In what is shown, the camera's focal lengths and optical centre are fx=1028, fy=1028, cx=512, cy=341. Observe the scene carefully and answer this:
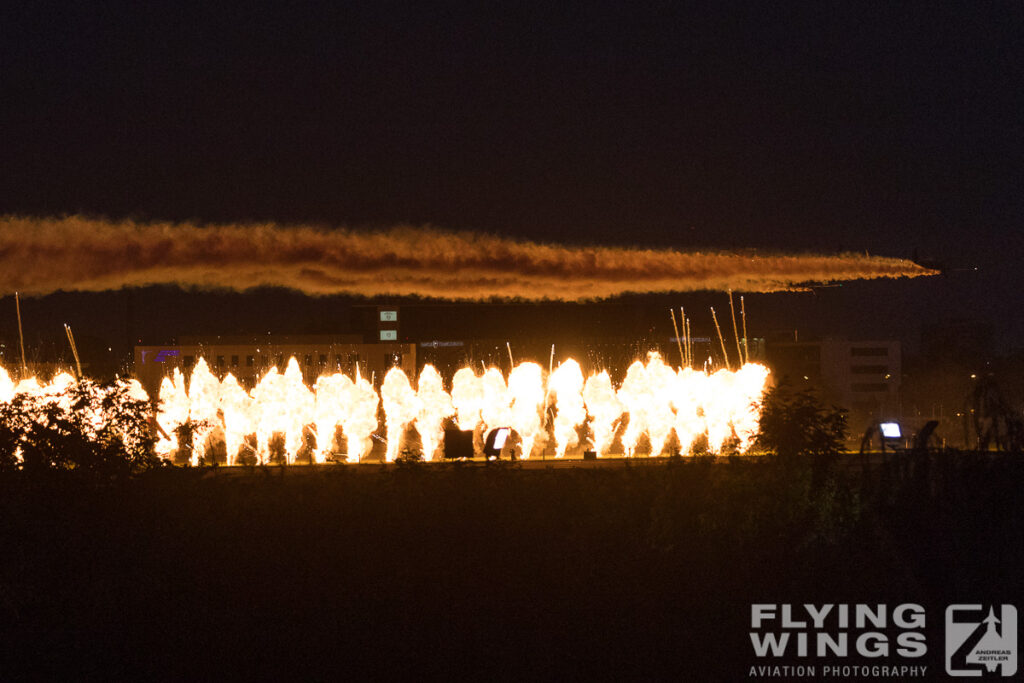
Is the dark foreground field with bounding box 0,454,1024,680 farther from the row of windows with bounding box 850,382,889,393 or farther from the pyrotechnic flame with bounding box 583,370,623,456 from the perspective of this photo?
the row of windows with bounding box 850,382,889,393

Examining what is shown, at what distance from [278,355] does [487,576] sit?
200ft

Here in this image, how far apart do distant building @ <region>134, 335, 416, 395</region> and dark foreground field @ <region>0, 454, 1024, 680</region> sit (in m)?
55.6

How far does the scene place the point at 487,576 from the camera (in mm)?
17641

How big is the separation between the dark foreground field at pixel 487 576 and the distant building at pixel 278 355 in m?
55.6

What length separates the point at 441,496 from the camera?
22.0 m

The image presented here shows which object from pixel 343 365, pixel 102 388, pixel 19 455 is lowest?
pixel 19 455

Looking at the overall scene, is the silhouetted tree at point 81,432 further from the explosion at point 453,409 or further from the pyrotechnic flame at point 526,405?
the pyrotechnic flame at point 526,405

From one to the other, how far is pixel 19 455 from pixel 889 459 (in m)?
13.7

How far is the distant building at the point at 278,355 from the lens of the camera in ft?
243

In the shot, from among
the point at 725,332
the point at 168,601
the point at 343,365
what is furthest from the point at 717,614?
the point at 725,332

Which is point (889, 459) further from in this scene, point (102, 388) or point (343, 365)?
point (343, 365)

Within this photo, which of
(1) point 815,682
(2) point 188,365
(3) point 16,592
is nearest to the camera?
(1) point 815,682
